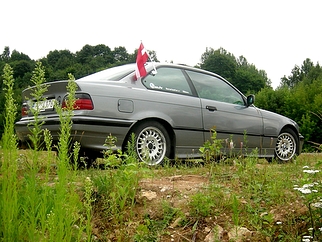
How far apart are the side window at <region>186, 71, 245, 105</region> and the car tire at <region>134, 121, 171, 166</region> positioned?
3.69ft

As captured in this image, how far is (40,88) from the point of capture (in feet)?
6.45

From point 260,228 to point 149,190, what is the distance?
3.48 ft

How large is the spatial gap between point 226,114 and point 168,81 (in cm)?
117

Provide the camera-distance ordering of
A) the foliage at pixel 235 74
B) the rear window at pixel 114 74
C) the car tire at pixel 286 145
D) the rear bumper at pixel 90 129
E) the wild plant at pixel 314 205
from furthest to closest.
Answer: the foliage at pixel 235 74
the car tire at pixel 286 145
the rear window at pixel 114 74
the rear bumper at pixel 90 129
the wild plant at pixel 314 205

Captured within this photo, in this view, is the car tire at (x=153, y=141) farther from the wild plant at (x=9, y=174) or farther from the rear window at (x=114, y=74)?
the wild plant at (x=9, y=174)

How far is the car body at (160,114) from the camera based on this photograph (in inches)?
215

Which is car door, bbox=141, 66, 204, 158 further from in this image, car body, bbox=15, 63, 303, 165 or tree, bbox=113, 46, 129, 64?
tree, bbox=113, 46, 129, 64

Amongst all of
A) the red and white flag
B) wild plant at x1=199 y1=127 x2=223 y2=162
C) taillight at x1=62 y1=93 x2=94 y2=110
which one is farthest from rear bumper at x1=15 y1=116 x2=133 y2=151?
wild plant at x1=199 y1=127 x2=223 y2=162

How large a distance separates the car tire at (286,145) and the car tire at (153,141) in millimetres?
2721

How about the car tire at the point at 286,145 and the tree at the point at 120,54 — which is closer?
the car tire at the point at 286,145

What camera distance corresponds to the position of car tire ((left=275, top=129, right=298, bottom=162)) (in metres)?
8.03

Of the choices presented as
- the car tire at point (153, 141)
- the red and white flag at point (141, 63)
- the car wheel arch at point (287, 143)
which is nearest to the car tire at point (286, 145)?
the car wheel arch at point (287, 143)

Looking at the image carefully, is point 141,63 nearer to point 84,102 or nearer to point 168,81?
point 168,81

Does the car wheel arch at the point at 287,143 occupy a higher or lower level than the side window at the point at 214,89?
lower
